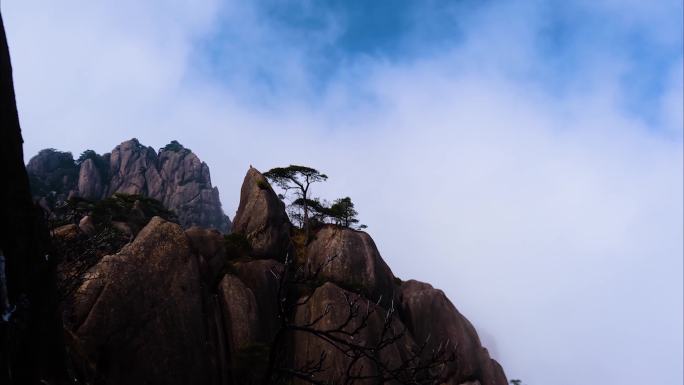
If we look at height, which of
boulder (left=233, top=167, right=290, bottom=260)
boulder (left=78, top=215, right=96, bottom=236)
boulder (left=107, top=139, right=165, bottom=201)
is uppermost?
boulder (left=107, top=139, right=165, bottom=201)

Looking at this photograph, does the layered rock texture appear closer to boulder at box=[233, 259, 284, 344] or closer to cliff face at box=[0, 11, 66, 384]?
boulder at box=[233, 259, 284, 344]

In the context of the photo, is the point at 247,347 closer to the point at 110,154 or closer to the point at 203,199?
the point at 203,199

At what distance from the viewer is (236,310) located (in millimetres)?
20688

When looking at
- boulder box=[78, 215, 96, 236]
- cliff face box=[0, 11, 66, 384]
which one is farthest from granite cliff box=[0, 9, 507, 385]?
boulder box=[78, 215, 96, 236]

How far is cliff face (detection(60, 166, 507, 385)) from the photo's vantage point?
14969mm

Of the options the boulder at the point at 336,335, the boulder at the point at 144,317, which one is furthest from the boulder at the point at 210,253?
the boulder at the point at 336,335

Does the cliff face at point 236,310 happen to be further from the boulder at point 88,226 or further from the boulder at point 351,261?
the boulder at point 88,226

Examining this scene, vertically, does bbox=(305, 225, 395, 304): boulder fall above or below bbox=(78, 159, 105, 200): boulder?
below

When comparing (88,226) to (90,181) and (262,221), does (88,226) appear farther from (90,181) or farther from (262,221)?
(90,181)

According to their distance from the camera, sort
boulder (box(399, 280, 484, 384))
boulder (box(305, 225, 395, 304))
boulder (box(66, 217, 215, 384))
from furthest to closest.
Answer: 1. boulder (box(399, 280, 484, 384))
2. boulder (box(305, 225, 395, 304))
3. boulder (box(66, 217, 215, 384))

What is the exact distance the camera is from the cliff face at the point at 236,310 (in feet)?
49.1

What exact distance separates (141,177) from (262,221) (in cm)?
5888

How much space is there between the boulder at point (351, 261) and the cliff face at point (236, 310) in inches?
3.4

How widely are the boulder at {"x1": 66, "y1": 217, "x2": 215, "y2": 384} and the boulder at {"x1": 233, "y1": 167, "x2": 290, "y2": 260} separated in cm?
1017
